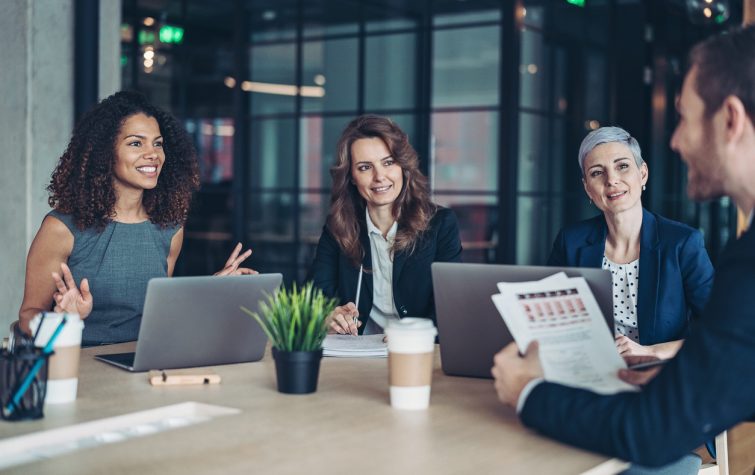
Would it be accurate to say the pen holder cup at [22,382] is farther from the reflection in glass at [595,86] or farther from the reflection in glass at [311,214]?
the reflection in glass at [595,86]

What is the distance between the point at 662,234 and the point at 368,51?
5371mm

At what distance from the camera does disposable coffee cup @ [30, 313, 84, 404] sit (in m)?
1.65

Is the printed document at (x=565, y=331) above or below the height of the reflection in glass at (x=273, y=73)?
below

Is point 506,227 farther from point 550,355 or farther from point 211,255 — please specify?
point 550,355

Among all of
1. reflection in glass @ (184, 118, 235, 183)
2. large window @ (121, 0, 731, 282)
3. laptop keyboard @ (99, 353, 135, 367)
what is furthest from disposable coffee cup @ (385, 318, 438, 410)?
reflection in glass @ (184, 118, 235, 183)

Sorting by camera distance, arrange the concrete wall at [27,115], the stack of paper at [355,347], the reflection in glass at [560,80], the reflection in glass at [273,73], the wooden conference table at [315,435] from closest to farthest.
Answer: the wooden conference table at [315,435] < the stack of paper at [355,347] < the concrete wall at [27,115] < the reflection in glass at [560,80] < the reflection in glass at [273,73]

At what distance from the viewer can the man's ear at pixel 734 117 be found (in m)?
1.39

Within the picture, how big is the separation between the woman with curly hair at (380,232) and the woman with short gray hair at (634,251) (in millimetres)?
453

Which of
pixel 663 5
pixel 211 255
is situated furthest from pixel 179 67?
pixel 663 5

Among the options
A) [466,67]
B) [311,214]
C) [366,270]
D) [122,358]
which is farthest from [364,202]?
[311,214]

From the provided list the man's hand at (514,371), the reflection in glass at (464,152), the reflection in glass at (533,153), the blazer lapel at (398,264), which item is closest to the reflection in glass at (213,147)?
the reflection in glass at (464,152)

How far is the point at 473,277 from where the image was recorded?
1.95m

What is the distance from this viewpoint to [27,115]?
425cm

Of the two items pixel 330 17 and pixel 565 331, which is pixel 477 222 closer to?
pixel 330 17
